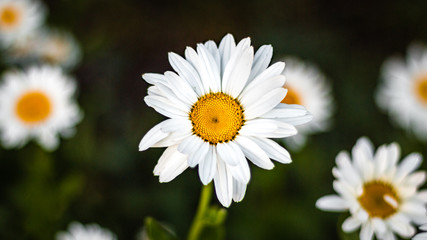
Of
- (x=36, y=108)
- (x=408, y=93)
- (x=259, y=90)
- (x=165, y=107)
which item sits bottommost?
(x=165, y=107)

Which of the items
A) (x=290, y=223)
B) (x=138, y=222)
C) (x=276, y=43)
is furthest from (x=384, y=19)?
(x=138, y=222)

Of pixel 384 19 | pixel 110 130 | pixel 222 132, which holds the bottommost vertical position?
pixel 222 132

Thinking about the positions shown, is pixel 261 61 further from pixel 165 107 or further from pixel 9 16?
pixel 9 16

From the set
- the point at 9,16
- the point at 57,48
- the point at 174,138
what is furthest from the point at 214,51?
the point at 9,16

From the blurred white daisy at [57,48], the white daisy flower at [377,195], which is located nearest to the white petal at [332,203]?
the white daisy flower at [377,195]

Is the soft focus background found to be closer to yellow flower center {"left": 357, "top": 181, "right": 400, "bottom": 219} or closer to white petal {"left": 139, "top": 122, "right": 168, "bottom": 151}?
yellow flower center {"left": 357, "top": 181, "right": 400, "bottom": 219}

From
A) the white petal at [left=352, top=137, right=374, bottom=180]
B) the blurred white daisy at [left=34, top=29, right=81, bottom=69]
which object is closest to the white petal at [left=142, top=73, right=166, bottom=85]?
the white petal at [left=352, top=137, right=374, bottom=180]

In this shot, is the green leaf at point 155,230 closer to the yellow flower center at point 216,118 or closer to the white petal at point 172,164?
the white petal at point 172,164

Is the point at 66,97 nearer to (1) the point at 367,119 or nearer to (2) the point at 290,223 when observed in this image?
(2) the point at 290,223
